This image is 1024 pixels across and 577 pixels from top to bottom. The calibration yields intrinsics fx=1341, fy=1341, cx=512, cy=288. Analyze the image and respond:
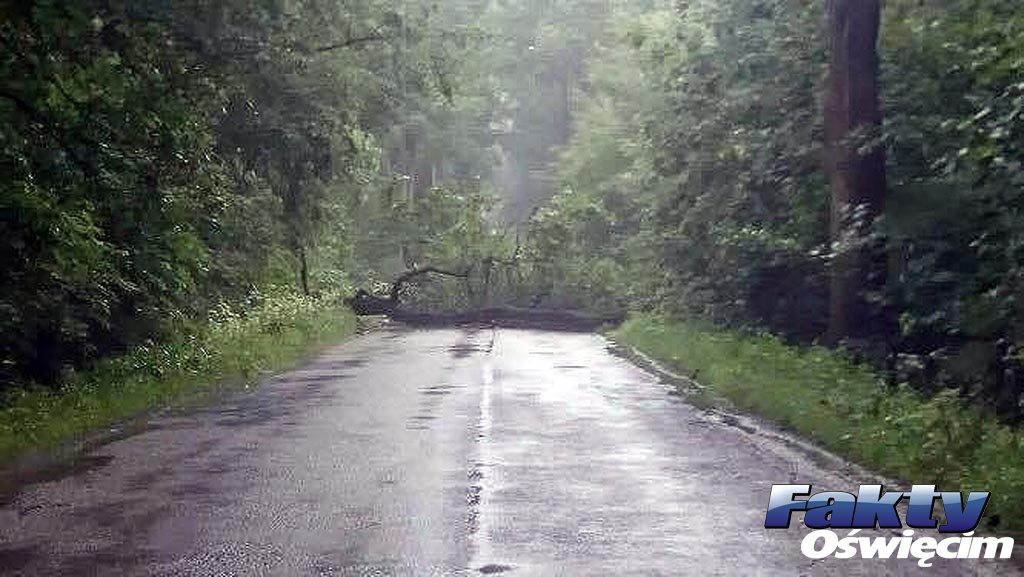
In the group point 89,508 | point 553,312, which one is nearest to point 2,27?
point 89,508

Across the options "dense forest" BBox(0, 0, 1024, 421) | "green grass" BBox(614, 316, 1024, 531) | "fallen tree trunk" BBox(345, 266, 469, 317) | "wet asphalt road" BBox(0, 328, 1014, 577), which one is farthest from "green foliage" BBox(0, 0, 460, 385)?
"fallen tree trunk" BBox(345, 266, 469, 317)

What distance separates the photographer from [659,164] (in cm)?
3256

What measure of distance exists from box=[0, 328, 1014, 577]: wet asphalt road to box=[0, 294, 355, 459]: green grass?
2.97 ft

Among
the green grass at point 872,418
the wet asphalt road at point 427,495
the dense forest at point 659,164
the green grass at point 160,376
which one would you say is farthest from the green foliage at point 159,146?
the green grass at point 872,418

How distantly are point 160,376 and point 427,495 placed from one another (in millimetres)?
11549

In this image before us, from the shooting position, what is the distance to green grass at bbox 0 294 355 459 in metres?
16.3

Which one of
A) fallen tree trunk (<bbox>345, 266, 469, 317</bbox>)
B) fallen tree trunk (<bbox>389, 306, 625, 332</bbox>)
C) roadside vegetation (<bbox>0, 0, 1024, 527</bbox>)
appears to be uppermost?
roadside vegetation (<bbox>0, 0, 1024, 527</bbox>)

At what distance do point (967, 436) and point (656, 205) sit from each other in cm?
2150

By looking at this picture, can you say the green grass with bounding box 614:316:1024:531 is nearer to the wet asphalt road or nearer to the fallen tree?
the wet asphalt road

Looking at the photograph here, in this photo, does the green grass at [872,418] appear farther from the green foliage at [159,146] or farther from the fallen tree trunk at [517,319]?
the fallen tree trunk at [517,319]

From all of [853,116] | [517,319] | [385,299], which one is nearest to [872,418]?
[853,116]

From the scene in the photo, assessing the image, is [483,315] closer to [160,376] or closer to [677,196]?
[677,196]

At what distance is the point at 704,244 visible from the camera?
103 feet

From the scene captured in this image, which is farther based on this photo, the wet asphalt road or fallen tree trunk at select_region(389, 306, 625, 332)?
fallen tree trunk at select_region(389, 306, 625, 332)
